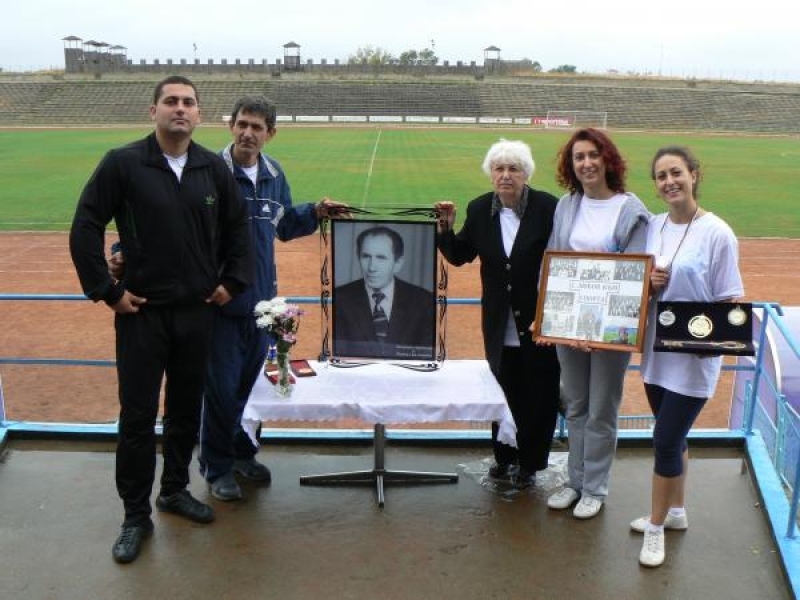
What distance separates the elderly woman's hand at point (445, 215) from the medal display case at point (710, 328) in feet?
4.17

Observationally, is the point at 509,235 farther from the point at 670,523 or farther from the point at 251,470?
the point at 251,470

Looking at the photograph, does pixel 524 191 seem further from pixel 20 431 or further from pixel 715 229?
pixel 20 431

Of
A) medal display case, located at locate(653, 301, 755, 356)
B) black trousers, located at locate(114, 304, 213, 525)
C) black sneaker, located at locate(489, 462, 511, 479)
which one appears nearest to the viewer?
medal display case, located at locate(653, 301, 755, 356)

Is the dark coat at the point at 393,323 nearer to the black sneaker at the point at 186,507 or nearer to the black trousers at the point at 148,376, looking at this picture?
the black trousers at the point at 148,376

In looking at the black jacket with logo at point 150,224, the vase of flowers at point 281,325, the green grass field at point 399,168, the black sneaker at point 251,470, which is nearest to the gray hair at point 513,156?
the vase of flowers at point 281,325

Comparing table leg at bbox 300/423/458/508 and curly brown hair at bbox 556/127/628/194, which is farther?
table leg at bbox 300/423/458/508

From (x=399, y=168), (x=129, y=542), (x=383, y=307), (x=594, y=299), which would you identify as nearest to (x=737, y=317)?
(x=594, y=299)

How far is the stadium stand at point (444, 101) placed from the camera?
2015 inches

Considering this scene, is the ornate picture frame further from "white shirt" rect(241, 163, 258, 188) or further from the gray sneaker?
the gray sneaker

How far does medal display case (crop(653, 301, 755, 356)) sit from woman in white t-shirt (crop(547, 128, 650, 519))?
383mm

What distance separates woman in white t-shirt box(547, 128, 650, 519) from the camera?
3.48m

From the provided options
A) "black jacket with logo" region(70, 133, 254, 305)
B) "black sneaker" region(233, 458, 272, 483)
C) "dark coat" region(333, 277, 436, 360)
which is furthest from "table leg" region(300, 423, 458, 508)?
"black jacket with logo" region(70, 133, 254, 305)

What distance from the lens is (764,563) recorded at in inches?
132

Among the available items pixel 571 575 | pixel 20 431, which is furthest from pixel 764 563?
pixel 20 431
